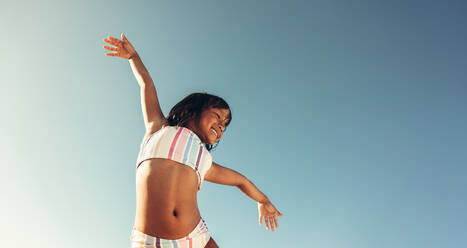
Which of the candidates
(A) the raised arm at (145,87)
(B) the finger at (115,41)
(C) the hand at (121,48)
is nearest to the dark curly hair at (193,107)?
(A) the raised arm at (145,87)

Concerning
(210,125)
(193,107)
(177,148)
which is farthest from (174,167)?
(193,107)

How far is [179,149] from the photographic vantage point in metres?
2.03

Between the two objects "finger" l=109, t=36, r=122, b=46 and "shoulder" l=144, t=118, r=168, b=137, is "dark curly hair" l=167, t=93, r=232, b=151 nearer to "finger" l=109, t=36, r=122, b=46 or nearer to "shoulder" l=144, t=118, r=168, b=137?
"shoulder" l=144, t=118, r=168, b=137

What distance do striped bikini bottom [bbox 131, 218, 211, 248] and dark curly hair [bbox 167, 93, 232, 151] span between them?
85 cm

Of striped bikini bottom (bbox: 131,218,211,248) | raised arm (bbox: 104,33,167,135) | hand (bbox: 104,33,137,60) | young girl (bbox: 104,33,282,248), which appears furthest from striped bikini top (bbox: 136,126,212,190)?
hand (bbox: 104,33,137,60)

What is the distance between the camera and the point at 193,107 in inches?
102

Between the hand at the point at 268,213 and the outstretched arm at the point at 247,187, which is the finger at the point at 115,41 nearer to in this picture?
the outstretched arm at the point at 247,187

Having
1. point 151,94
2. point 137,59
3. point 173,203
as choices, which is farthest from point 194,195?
point 137,59

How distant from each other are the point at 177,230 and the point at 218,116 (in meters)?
1.12

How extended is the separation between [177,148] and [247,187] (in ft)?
3.52

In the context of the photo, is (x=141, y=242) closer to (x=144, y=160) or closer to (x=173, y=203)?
(x=173, y=203)

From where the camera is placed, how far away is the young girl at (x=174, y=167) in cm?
→ 185

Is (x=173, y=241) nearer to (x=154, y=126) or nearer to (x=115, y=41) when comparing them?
(x=154, y=126)

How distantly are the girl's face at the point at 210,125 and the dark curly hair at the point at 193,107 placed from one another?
4cm
